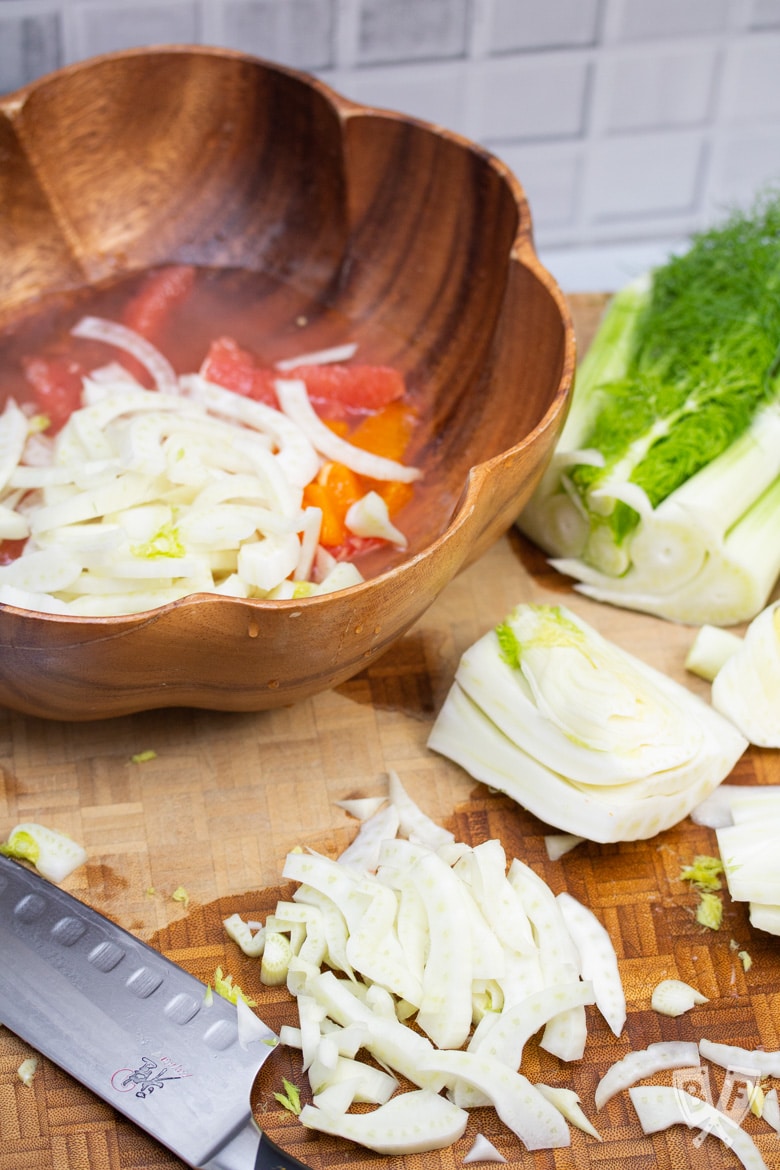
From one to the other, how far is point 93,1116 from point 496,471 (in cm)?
93

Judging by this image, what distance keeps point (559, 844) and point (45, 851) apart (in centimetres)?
70

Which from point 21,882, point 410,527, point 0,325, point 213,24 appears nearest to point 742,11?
point 213,24

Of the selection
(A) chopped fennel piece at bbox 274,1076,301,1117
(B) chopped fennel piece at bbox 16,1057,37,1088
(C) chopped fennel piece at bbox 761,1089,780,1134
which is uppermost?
(B) chopped fennel piece at bbox 16,1057,37,1088

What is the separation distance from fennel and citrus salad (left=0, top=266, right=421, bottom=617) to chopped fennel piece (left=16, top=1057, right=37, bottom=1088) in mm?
555

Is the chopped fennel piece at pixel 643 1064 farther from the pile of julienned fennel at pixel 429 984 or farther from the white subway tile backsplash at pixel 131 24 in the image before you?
the white subway tile backsplash at pixel 131 24

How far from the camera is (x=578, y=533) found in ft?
7.06

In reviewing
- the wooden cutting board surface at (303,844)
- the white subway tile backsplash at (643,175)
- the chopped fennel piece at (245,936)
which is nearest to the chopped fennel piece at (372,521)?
the wooden cutting board surface at (303,844)

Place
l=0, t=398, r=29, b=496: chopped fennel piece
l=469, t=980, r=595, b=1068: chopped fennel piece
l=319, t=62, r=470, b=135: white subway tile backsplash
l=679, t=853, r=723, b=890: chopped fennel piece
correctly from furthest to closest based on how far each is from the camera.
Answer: l=319, t=62, r=470, b=135: white subway tile backsplash
l=0, t=398, r=29, b=496: chopped fennel piece
l=679, t=853, r=723, b=890: chopped fennel piece
l=469, t=980, r=595, b=1068: chopped fennel piece

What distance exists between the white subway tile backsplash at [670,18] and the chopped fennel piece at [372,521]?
1.12m

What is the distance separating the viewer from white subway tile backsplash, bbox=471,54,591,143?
2467 mm

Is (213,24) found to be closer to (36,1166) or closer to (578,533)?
(578,533)

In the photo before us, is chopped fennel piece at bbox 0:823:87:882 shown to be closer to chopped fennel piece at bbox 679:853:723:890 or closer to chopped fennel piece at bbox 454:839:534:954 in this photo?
chopped fennel piece at bbox 454:839:534:954

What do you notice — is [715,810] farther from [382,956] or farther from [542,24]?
[542,24]

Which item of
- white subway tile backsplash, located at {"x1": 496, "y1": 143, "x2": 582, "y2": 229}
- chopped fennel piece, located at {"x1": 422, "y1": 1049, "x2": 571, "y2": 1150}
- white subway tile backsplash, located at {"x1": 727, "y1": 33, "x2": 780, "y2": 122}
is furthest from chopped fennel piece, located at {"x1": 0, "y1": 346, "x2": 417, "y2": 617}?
white subway tile backsplash, located at {"x1": 727, "y1": 33, "x2": 780, "y2": 122}
